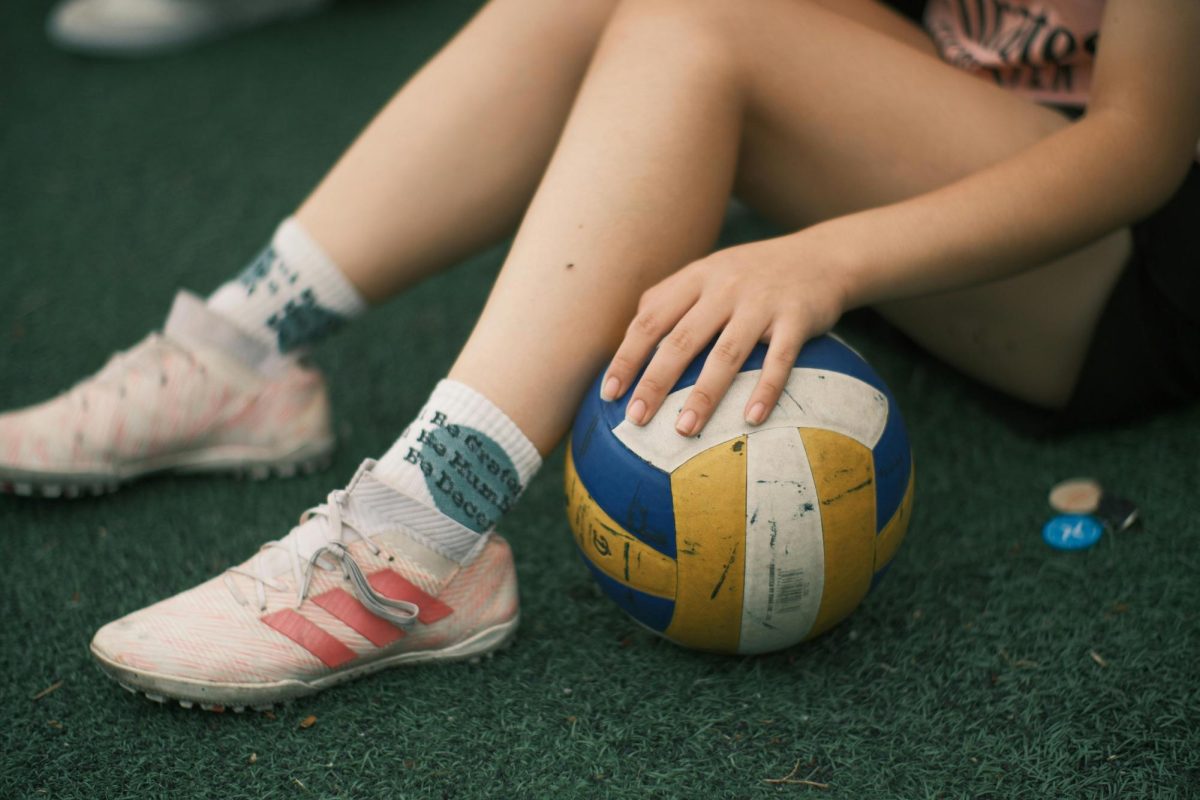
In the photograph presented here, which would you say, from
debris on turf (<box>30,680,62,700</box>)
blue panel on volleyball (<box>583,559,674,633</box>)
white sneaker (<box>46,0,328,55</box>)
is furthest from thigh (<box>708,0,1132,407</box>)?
white sneaker (<box>46,0,328,55</box>)

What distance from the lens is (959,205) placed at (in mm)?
1128

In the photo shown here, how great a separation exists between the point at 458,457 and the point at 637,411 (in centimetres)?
20

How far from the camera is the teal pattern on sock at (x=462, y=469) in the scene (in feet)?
3.57

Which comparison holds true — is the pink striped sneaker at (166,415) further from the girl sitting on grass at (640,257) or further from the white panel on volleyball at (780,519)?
the white panel on volleyball at (780,519)

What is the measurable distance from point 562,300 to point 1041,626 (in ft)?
2.33

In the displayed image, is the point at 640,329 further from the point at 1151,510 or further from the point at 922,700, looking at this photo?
the point at 1151,510

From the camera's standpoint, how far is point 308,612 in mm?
1154

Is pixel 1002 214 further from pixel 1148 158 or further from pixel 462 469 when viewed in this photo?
pixel 462 469

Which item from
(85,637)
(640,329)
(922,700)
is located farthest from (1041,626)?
(85,637)

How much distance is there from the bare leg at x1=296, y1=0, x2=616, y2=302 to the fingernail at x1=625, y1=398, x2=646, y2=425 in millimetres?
512

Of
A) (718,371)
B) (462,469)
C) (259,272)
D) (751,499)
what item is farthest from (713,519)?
(259,272)

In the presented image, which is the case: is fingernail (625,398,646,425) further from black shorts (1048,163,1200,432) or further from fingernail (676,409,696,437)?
black shorts (1048,163,1200,432)

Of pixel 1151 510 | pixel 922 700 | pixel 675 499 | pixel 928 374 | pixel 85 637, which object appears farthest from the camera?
pixel 928 374

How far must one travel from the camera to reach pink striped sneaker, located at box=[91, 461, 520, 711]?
113 centimetres
